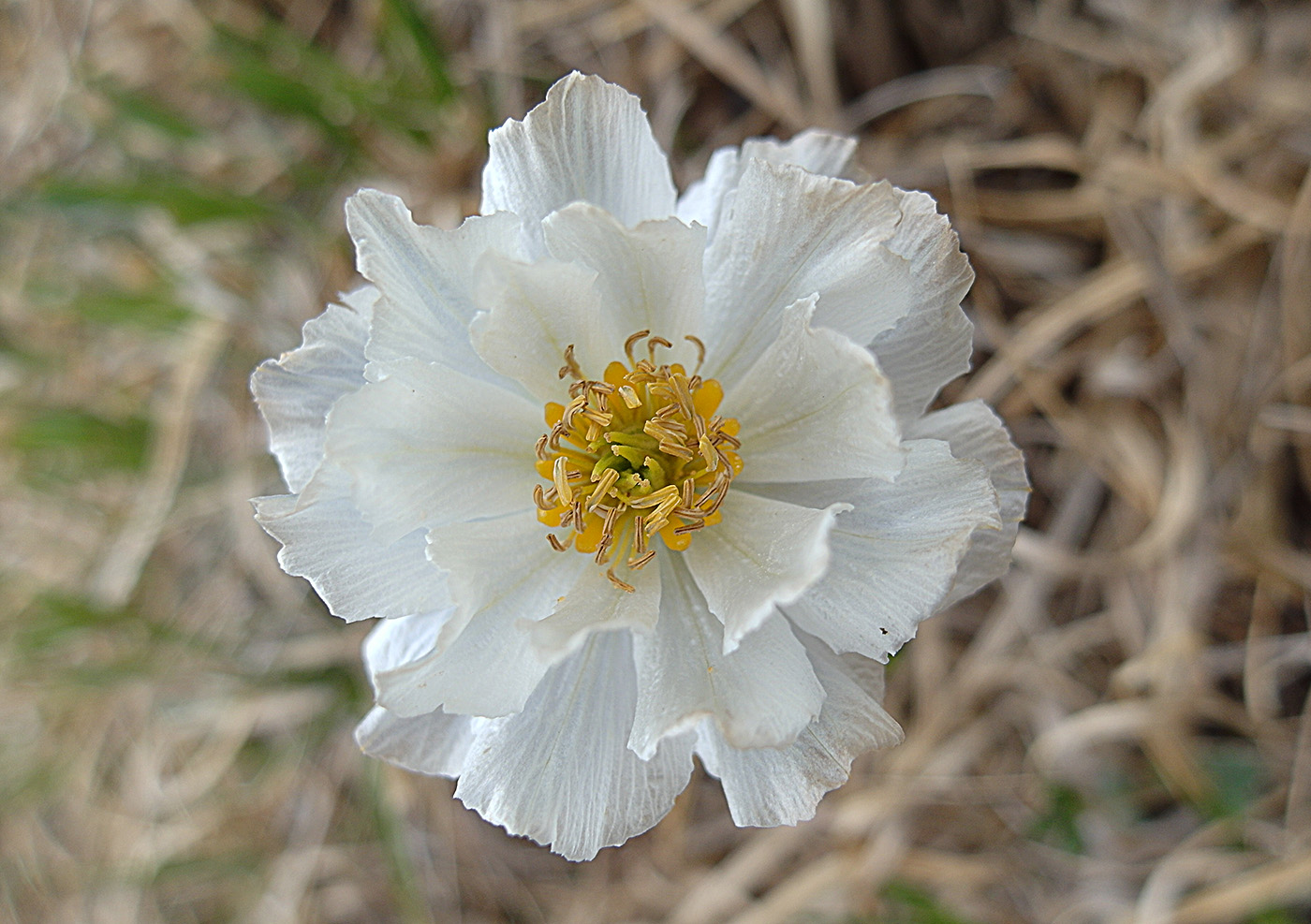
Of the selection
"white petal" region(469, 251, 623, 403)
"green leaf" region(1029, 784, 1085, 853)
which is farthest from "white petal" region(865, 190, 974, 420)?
"green leaf" region(1029, 784, 1085, 853)

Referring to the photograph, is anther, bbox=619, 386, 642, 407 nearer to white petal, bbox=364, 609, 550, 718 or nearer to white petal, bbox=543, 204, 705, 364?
white petal, bbox=543, 204, 705, 364

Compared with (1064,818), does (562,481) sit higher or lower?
higher

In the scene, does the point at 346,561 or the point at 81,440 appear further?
the point at 81,440

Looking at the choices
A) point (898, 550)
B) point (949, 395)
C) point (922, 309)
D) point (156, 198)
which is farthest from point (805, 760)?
point (156, 198)

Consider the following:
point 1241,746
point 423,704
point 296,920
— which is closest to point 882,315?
point 423,704

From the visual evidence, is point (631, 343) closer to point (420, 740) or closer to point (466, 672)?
point (466, 672)

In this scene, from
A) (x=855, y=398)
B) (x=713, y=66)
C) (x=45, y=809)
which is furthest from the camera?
(x=45, y=809)

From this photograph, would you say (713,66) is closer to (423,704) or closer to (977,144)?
(977,144)
